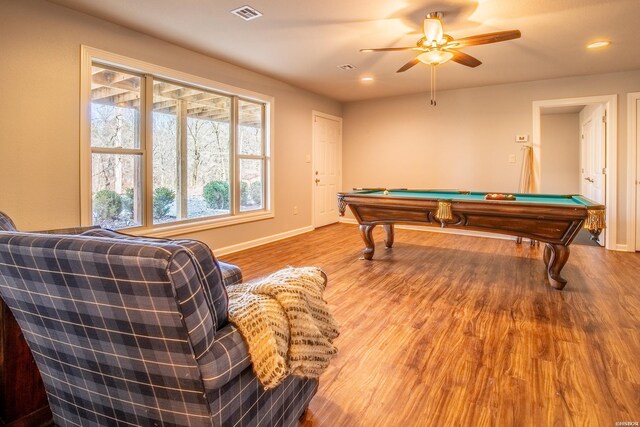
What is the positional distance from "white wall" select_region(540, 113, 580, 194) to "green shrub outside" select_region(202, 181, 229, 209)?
662 centimetres

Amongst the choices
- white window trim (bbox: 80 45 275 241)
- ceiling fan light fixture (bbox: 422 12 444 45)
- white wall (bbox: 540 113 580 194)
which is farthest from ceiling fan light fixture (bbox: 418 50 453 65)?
white wall (bbox: 540 113 580 194)

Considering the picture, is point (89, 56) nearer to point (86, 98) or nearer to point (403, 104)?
point (86, 98)

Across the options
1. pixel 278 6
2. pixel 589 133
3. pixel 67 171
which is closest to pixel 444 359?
pixel 278 6

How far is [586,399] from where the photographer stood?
159 cm

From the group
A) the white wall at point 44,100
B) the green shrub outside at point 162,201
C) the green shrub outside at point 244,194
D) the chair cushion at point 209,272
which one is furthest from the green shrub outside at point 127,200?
the chair cushion at point 209,272

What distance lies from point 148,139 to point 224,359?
3.19m

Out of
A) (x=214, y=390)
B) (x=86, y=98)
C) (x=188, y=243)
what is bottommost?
(x=214, y=390)

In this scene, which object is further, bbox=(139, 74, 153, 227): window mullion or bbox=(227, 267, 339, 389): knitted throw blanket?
bbox=(139, 74, 153, 227): window mullion

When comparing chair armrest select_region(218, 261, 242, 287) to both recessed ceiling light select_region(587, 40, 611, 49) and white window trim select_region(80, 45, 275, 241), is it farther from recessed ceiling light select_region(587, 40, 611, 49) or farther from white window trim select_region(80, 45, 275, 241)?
recessed ceiling light select_region(587, 40, 611, 49)

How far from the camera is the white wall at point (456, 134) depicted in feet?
15.8

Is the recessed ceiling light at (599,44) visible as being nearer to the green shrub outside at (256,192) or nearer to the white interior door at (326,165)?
the white interior door at (326,165)

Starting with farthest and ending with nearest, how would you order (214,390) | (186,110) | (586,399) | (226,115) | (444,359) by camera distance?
(226,115) → (186,110) → (444,359) → (586,399) → (214,390)

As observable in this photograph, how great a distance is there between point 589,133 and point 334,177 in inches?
175

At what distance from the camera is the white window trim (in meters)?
2.98
